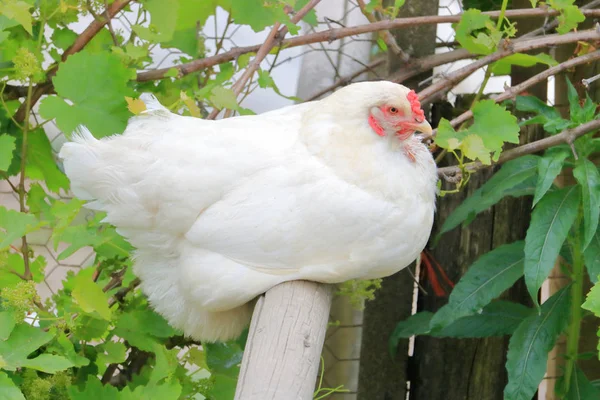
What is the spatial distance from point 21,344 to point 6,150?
1.13ft

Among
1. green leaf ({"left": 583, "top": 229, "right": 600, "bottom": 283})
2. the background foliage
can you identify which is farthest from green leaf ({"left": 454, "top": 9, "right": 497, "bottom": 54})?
green leaf ({"left": 583, "top": 229, "right": 600, "bottom": 283})

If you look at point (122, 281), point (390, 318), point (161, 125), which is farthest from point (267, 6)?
point (390, 318)

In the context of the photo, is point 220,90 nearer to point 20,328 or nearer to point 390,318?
point 20,328

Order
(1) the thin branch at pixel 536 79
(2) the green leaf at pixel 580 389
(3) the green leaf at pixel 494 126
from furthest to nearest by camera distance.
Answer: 1. (2) the green leaf at pixel 580 389
2. (1) the thin branch at pixel 536 79
3. (3) the green leaf at pixel 494 126

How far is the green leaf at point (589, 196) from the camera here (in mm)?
1417

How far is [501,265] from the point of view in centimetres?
165

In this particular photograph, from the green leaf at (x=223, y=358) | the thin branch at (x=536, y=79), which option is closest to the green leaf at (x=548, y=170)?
the thin branch at (x=536, y=79)

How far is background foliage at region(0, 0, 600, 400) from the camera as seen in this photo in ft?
4.22

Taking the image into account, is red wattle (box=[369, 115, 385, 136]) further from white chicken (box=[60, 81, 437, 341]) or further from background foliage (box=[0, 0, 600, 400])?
background foliage (box=[0, 0, 600, 400])

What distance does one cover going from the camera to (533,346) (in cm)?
158

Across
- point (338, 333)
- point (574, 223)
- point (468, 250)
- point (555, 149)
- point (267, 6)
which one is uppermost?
point (267, 6)

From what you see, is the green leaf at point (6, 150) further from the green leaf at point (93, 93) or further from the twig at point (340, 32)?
the twig at point (340, 32)

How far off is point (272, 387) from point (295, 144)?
0.35 metres

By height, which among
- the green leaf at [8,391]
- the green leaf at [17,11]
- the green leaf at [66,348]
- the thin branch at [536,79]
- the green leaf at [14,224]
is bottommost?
the green leaf at [66,348]
